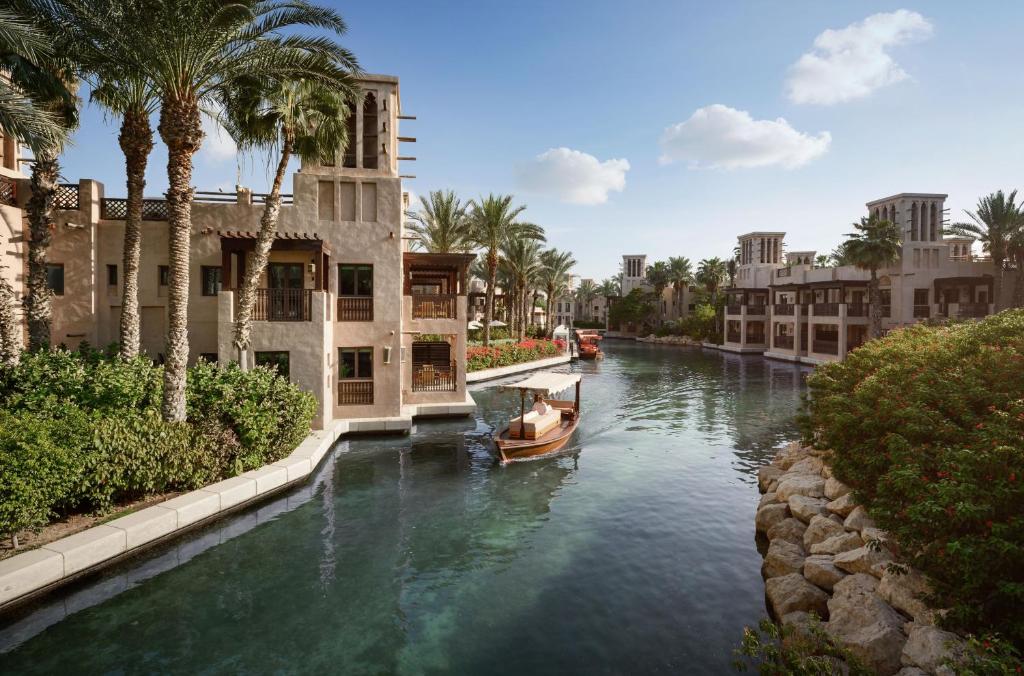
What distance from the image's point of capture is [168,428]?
12867mm

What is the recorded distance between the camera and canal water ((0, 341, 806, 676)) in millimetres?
8281

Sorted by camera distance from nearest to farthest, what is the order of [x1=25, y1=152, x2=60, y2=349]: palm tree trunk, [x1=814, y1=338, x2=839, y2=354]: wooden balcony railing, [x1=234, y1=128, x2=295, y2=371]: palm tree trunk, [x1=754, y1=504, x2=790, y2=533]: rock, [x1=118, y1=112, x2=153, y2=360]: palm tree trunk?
[x1=754, y1=504, x2=790, y2=533]: rock, [x1=118, y1=112, x2=153, y2=360]: palm tree trunk, [x1=25, y1=152, x2=60, y2=349]: palm tree trunk, [x1=234, y1=128, x2=295, y2=371]: palm tree trunk, [x1=814, y1=338, x2=839, y2=354]: wooden balcony railing

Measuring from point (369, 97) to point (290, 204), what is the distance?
543 centimetres

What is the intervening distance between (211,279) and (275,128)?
6129 millimetres

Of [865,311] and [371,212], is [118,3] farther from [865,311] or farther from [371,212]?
[865,311]

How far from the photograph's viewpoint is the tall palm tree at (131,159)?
53.4 ft

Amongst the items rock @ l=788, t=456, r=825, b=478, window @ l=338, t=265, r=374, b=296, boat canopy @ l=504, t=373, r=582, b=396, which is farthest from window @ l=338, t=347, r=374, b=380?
rock @ l=788, t=456, r=825, b=478

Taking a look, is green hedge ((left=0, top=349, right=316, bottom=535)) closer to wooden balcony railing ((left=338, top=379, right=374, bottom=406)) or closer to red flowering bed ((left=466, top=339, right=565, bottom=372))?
wooden balcony railing ((left=338, top=379, right=374, bottom=406))

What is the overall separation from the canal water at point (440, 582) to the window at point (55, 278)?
1186cm

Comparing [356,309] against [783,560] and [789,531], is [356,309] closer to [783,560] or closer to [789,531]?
[789,531]

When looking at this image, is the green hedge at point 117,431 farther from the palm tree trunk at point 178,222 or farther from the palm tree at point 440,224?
the palm tree at point 440,224

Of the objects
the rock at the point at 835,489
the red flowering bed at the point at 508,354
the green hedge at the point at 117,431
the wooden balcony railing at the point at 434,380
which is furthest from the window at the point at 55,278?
the rock at the point at 835,489

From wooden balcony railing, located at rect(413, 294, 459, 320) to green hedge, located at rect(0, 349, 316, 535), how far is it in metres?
7.20

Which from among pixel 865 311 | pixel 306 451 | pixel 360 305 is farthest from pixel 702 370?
pixel 306 451
